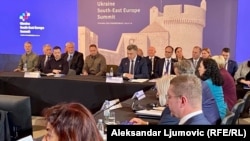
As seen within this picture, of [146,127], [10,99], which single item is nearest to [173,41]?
[10,99]

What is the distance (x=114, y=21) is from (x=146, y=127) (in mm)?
6186

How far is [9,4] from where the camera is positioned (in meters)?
7.95

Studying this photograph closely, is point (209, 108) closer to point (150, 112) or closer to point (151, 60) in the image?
point (150, 112)

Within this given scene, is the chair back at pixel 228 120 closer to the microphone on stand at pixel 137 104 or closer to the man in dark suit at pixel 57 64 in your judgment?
the microphone on stand at pixel 137 104

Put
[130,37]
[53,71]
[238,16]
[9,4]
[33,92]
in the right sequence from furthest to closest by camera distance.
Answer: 1. [9,4]
2. [130,37]
3. [238,16]
4. [53,71]
5. [33,92]

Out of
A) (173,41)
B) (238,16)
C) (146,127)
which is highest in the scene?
(238,16)

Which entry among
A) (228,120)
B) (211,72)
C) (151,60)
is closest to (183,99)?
(228,120)

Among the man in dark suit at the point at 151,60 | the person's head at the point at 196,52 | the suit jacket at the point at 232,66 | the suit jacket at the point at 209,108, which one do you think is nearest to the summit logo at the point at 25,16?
the man in dark suit at the point at 151,60

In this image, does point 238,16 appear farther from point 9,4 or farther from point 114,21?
point 9,4

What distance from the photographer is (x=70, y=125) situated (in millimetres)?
1197

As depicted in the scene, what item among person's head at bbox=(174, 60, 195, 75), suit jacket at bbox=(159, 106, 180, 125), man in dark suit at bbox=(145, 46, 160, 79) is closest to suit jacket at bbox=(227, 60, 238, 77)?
man in dark suit at bbox=(145, 46, 160, 79)

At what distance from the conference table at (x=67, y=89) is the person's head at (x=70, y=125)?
3.56 m

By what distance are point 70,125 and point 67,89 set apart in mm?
4186

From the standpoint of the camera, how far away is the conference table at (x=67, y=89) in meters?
5.00
